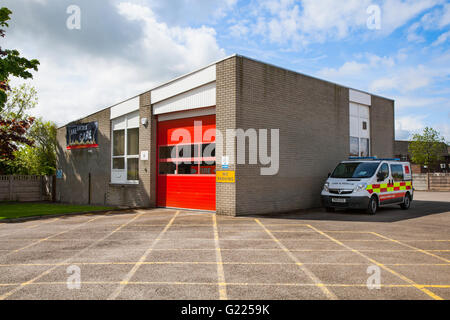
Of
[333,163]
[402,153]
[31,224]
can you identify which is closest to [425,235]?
[333,163]

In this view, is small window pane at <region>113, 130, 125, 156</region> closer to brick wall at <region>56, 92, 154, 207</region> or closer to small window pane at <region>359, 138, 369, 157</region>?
brick wall at <region>56, 92, 154, 207</region>

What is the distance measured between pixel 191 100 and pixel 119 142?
586cm

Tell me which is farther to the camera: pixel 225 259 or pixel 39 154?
pixel 39 154

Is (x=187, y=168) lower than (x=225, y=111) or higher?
lower

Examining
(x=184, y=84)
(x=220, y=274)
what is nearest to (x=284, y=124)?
(x=184, y=84)

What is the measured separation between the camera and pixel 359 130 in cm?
1806

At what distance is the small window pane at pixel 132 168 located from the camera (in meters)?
16.4

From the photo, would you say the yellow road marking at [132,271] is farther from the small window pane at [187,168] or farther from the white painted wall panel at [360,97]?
the white painted wall panel at [360,97]

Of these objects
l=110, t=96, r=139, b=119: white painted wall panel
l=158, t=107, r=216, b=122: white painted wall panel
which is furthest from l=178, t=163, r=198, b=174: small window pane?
l=110, t=96, r=139, b=119: white painted wall panel

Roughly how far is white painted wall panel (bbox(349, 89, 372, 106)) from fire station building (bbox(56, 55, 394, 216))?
49 mm

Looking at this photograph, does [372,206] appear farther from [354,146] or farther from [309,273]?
[309,273]

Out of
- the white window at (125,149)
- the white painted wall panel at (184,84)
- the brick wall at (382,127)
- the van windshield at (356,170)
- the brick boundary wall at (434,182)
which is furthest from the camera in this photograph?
the brick boundary wall at (434,182)

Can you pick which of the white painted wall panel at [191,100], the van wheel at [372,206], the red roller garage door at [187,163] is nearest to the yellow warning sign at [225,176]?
the red roller garage door at [187,163]
